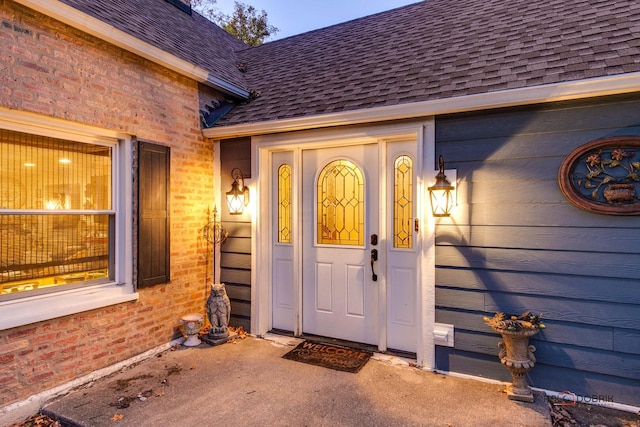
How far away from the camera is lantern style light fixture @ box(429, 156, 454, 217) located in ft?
10.1

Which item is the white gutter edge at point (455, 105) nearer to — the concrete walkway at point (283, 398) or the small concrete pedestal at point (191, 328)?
the small concrete pedestal at point (191, 328)

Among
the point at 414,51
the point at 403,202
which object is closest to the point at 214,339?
the point at 403,202

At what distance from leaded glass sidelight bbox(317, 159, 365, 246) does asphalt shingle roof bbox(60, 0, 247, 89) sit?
1.88m

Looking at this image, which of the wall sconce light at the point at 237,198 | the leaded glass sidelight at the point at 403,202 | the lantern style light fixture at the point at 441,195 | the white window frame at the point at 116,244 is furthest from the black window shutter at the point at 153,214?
the lantern style light fixture at the point at 441,195

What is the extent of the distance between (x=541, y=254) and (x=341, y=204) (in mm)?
1911

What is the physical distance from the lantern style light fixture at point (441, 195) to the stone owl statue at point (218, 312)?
2.43 metres

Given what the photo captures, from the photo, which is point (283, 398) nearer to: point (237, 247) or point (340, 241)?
point (340, 241)

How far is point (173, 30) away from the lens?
486 cm

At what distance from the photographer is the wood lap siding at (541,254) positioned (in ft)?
8.85

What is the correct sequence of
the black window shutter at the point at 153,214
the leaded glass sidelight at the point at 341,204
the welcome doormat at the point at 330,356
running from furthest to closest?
the leaded glass sidelight at the point at 341,204 < the black window shutter at the point at 153,214 < the welcome doormat at the point at 330,356

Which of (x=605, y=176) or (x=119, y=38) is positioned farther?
(x=119, y=38)

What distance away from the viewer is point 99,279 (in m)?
3.39

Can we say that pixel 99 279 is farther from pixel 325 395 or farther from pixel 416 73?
pixel 416 73

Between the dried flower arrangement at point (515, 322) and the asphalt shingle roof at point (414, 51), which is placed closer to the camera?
the dried flower arrangement at point (515, 322)
